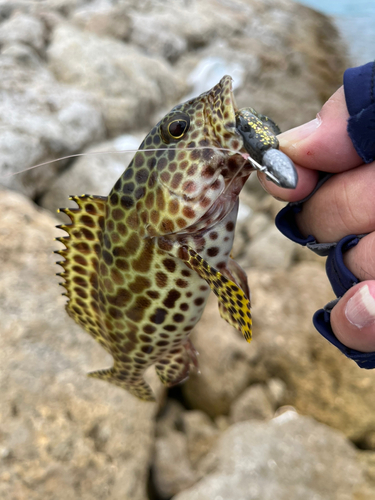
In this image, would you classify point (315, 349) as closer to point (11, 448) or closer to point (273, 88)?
point (11, 448)

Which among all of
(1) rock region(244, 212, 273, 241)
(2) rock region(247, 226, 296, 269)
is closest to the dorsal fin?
(2) rock region(247, 226, 296, 269)

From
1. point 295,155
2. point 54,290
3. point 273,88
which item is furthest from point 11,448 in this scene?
point 273,88

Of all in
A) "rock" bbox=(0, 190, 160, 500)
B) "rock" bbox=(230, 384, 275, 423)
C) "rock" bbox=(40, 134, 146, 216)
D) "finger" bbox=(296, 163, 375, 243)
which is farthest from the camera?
"rock" bbox=(40, 134, 146, 216)

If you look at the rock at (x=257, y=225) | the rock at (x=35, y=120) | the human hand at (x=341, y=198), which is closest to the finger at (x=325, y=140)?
the human hand at (x=341, y=198)

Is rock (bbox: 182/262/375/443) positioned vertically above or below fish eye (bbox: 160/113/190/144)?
below

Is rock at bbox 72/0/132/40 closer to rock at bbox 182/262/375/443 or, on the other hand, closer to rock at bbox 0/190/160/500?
rock at bbox 0/190/160/500

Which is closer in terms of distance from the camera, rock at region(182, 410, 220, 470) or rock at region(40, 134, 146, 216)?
rock at region(182, 410, 220, 470)

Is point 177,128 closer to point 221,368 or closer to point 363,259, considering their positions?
point 363,259
